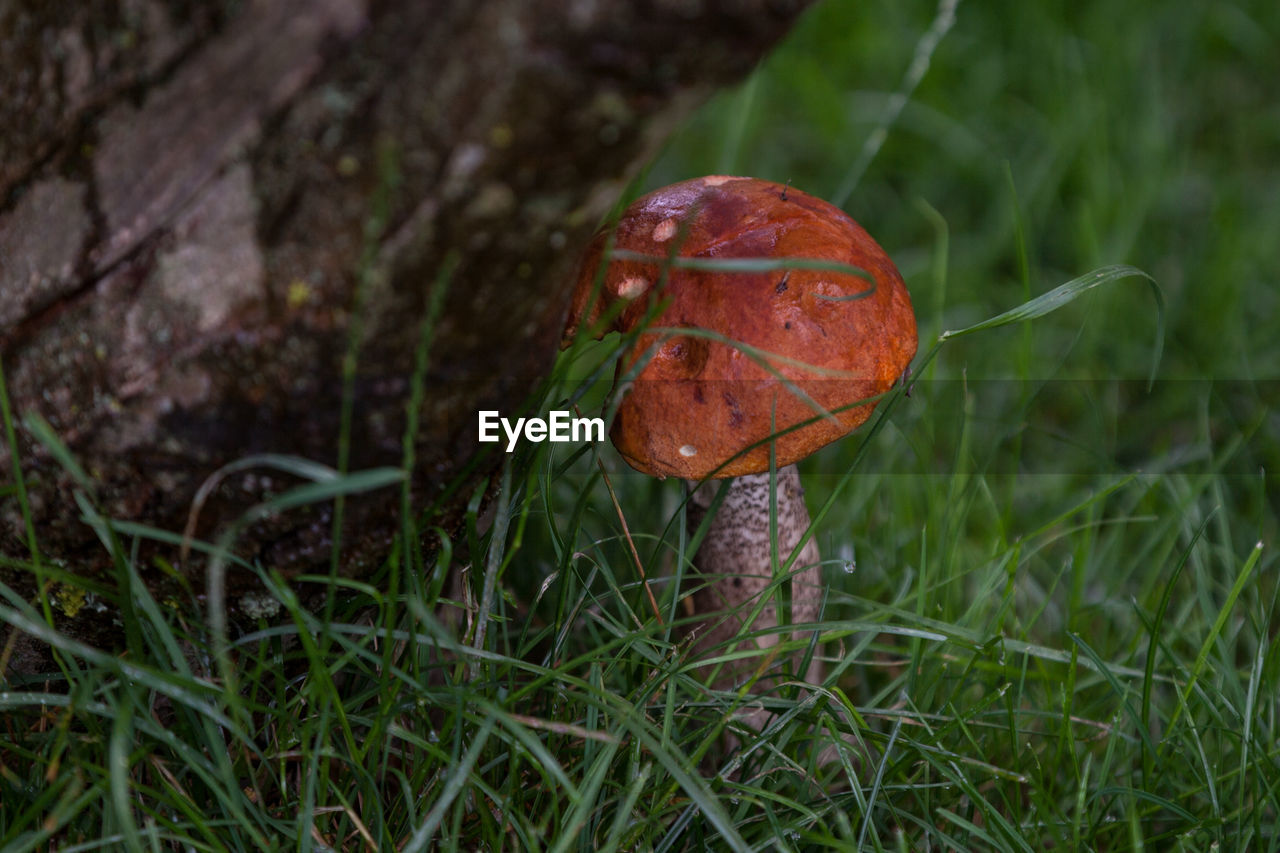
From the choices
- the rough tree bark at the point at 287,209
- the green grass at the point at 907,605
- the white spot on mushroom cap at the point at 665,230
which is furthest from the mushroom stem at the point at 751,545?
the rough tree bark at the point at 287,209

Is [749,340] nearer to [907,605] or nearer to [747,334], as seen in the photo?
[747,334]

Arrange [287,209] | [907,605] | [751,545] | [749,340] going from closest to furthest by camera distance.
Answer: [287,209] → [749,340] → [751,545] → [907,605]

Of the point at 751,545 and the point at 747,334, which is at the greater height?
the point at 747,334

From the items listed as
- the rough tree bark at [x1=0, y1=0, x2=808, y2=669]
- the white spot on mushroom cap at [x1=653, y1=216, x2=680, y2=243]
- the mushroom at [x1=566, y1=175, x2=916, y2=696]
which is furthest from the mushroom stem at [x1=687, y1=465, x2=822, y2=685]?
the rough tree bark at [x1=0, y1=0, x2=808, y2=669]

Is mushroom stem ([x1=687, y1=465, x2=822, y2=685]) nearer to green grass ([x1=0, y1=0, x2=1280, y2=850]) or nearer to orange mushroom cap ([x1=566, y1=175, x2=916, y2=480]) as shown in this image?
green grass ([x1=0, y1=0, x2=1280, y2=850])

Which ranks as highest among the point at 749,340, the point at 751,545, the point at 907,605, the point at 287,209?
the point at 287,209

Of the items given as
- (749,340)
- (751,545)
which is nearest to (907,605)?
(751,545)

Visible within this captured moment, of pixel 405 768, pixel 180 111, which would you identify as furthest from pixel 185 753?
pixel 180 111
